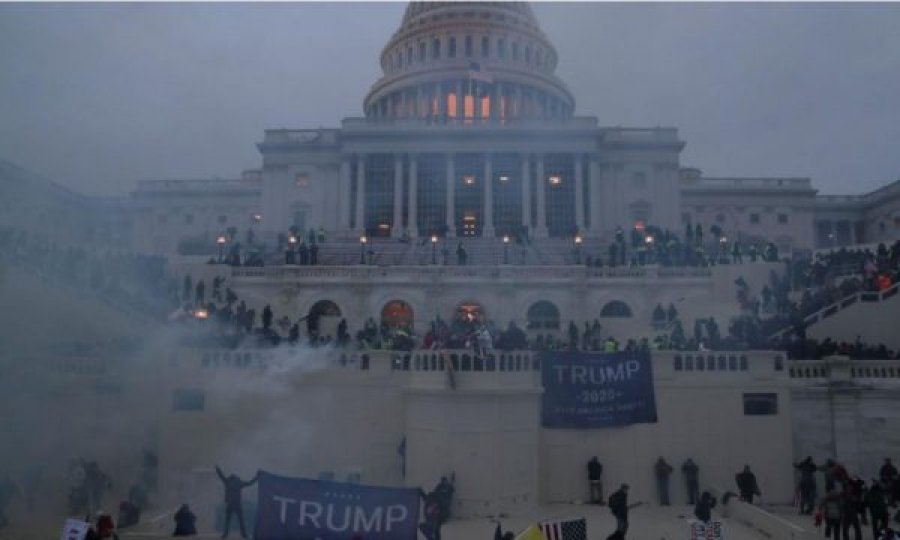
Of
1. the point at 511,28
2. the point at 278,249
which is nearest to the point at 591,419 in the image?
the point at 278,249

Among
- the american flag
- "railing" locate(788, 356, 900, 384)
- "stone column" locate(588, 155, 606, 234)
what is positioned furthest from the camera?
"stone column" locate(588, 155, 606, 234)

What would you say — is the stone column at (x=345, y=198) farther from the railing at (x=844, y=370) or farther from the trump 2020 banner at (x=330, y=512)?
the trump 2020 banner at (x=330, y=512)

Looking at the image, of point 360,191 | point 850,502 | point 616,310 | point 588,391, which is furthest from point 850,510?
point 360,191

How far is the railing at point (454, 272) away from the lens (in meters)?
39.9

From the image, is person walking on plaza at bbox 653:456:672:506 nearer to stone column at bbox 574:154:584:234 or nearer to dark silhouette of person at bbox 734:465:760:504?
dark silhouette of person at bbox 734:465:760:504

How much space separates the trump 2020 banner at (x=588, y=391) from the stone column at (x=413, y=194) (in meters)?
42.6

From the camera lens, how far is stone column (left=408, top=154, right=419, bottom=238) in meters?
64.2

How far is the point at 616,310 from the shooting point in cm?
3984

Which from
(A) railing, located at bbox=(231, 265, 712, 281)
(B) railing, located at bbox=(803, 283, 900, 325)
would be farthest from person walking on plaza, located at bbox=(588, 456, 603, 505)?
(A) railing, located at bbox=(231, 265, 712, 281)

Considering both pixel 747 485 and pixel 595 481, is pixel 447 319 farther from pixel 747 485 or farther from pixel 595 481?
pixel 747 485

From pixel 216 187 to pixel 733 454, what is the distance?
7106cm

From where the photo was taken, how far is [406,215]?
65500 millimetres

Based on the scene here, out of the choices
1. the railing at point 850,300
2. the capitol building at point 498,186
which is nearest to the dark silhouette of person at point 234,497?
→ the railing at point 850,300

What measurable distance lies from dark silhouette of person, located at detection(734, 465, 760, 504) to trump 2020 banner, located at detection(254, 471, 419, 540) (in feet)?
41.5
